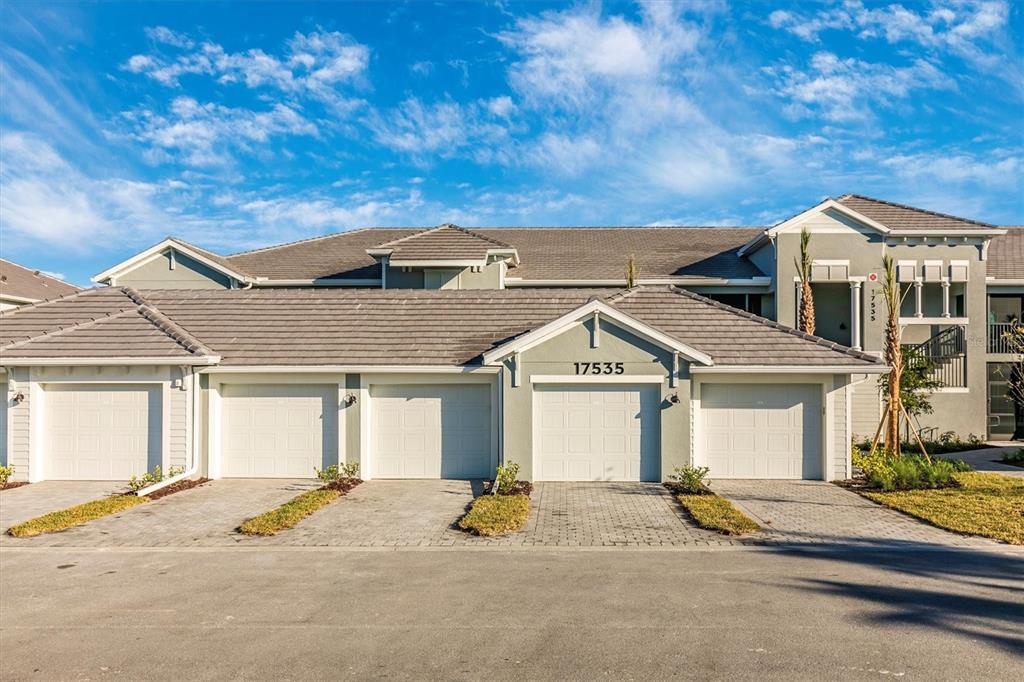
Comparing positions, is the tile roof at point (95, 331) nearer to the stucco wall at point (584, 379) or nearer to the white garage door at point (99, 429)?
the white garage door at point (99, 429)

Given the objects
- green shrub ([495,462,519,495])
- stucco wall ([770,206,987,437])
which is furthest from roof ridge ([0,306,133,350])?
stucco wall ([770,206,987,437])

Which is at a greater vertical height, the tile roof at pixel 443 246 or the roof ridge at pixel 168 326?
the tile roof at pixel 443 246

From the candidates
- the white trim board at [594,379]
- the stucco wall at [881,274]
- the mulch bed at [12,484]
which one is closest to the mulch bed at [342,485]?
the white trim board at [594,379]

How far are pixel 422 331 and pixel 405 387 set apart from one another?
1.56 metres

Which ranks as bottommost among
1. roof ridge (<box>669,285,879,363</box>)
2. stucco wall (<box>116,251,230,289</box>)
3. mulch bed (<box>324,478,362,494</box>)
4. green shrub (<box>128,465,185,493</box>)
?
mulch bed (<box>324,478,362,494</box>)

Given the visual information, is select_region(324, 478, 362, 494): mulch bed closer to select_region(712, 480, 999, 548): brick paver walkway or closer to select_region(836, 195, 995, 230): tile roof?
select_region(712, 480, 999, 548): brick paver walkway

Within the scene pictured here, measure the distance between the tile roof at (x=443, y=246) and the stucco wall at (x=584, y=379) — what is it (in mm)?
7839

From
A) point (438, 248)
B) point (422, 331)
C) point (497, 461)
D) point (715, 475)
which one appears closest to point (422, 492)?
point (497, 461)

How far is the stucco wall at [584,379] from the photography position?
14.5 metres

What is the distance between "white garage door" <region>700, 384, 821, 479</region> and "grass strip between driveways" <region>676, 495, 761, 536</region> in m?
2.22

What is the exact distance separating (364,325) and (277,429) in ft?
10.7

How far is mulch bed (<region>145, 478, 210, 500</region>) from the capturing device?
1334 centimetres

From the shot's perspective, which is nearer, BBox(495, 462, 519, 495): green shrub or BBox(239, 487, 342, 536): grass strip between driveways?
BBox(239, 487, 342, 536): grass strip between driveways

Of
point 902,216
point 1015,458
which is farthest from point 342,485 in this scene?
point 902,216
